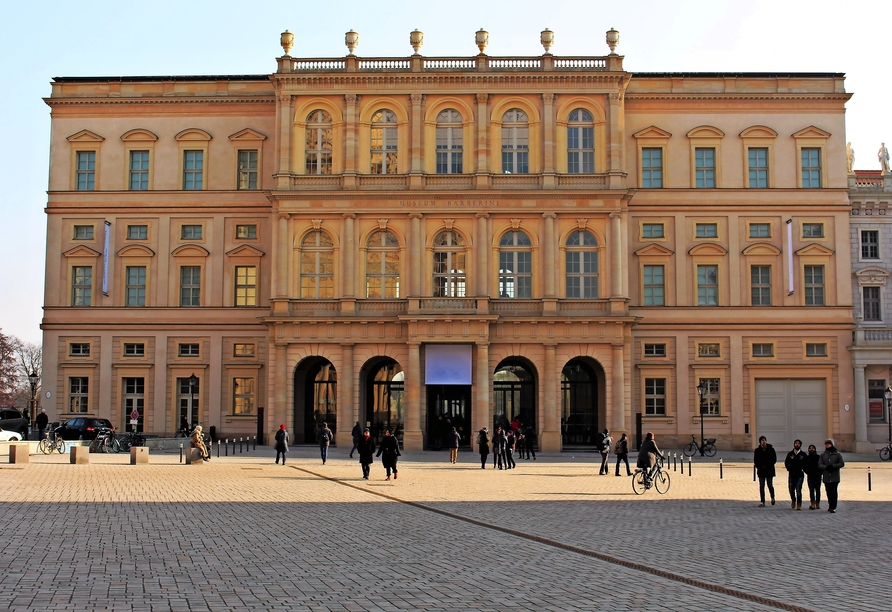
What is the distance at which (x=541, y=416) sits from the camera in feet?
175

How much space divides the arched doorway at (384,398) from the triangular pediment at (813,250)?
23.0 meters

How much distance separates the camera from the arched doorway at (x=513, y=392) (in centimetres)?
5641

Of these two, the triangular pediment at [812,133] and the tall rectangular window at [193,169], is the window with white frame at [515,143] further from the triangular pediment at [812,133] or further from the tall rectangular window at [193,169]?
the tall rectangular window at [193,169]

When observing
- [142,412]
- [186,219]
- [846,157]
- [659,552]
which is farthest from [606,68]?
[659,552]

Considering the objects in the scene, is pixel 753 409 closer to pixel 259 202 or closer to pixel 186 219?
pixel 259 202

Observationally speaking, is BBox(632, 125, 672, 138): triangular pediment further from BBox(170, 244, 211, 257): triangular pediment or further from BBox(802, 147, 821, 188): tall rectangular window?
BBox(170, 244, 211, 257): triangular pediment

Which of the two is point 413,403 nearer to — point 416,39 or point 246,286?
point 246,286

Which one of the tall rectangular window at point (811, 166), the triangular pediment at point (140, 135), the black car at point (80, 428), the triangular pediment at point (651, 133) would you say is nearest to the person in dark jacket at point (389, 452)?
the black car at point (80, 428)

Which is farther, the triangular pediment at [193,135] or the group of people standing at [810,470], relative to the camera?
the triangular pediment at [193,135]

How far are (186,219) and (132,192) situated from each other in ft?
11.3

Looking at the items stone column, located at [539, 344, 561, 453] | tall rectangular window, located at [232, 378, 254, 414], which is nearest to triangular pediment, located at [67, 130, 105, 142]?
tall rectangular window, located at [232, 378, 254, 414]

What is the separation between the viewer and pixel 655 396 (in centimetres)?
5612

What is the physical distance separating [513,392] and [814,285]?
17683 mm

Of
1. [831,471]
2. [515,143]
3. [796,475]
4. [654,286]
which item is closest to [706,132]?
[654,286]
